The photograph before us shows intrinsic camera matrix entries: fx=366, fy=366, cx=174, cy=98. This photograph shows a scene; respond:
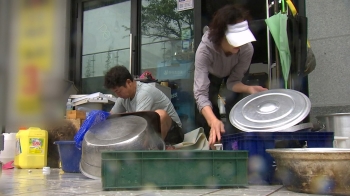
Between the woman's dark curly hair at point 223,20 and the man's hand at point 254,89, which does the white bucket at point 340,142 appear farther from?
the woman's dark curly hair at point 223,20

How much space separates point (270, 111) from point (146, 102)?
3.13 ft

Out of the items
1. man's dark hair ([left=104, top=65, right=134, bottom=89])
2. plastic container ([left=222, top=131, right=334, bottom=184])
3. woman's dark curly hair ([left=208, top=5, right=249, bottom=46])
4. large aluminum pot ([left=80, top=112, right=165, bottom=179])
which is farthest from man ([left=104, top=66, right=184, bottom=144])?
plastic container ([left=222, top=131, right=334, bottom=184])

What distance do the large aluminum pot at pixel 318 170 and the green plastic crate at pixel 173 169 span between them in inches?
7.4

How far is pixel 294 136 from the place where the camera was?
150cm

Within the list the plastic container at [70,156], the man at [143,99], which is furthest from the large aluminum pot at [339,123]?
the plastic container at [70,156]

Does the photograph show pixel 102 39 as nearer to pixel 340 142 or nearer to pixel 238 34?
pixel 238 34

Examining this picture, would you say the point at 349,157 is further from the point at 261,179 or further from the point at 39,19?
the point at 39,19

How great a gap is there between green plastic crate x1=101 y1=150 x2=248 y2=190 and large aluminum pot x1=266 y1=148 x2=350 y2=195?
0.62 ft

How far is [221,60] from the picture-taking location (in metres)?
1.96

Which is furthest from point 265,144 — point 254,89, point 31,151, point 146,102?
point 31,151

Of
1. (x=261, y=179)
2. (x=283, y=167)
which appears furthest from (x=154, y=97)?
(x=283, y=167)

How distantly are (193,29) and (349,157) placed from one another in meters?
2.32

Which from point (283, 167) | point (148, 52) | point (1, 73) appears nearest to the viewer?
point (1, 73)

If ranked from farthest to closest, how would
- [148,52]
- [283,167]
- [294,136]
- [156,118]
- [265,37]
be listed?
[148,52] < [265,37] < [156,118] < [294,136] < [283,167]
